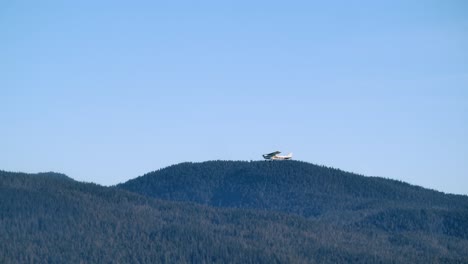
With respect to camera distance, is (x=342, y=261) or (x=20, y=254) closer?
(x=20, y=254)

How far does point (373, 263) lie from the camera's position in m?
198

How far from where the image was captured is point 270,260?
197000 millimetres

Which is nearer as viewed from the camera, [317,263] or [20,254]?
[20,254]

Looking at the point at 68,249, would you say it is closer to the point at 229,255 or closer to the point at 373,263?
the point at 229,255

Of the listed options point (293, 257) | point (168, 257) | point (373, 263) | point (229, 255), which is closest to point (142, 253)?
point (168, 257)

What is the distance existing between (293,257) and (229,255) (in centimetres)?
1465

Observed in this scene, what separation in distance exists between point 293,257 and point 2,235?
215 ft

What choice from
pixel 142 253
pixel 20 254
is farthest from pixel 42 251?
pixel 142 253

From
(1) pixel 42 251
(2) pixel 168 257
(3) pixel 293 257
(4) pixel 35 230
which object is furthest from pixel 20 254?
(3) pixel 293 257

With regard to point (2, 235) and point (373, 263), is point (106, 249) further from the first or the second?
point (373, 263)

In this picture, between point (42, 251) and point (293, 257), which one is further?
point (293, 257)

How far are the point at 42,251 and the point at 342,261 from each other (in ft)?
219

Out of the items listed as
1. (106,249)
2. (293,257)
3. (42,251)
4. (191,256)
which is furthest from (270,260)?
(42,251)

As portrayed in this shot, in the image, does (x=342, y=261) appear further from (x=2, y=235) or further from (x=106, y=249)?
(x=2, y=235)
